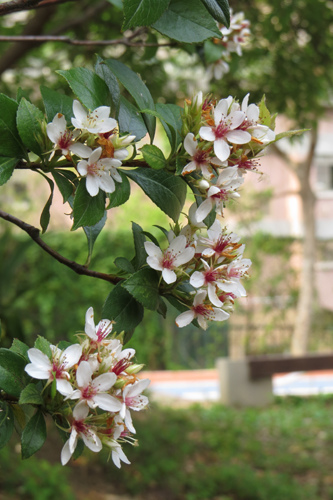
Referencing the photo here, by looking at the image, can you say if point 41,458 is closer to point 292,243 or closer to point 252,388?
point 252,388

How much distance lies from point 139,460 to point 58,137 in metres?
4.80

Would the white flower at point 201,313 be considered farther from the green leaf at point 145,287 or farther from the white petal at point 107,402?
the white petal at point 107,402

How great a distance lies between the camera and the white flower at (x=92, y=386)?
0.72 metres

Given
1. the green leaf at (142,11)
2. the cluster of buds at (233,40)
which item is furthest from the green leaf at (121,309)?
the cluster of buds at (233,40)

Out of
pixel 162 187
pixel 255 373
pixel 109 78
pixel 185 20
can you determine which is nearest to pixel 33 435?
pixel 162 187

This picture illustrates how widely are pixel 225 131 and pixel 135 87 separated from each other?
158 millimetres

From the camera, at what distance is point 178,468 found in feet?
16.9

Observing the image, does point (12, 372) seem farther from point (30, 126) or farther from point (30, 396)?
point (30, 126)

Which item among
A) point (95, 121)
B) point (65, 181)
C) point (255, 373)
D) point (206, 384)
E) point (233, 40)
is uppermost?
point (95, 121)

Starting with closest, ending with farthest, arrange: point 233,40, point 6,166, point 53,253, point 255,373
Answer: point 6,166, point 53,253, point 233,40, point 255,373

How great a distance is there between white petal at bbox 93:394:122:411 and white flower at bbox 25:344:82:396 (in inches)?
1.4

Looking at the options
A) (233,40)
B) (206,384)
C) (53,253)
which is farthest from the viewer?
(206,384)

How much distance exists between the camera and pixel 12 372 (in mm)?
759

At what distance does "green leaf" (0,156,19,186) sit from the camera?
2.65 feet
